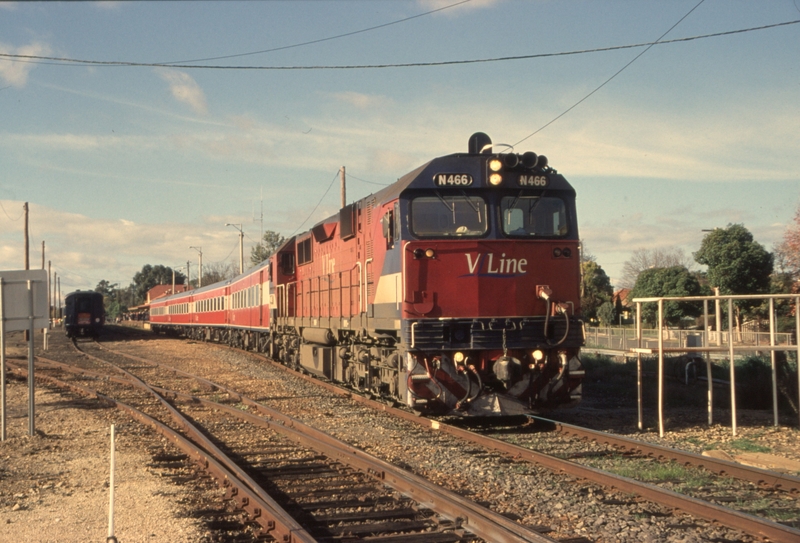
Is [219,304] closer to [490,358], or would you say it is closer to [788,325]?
[788,325]

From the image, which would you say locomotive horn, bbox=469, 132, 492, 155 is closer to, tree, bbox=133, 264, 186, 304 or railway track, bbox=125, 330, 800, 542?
railway track, bbox=125, 330, 800, 542

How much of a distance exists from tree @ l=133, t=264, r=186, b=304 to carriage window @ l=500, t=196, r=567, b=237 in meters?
150

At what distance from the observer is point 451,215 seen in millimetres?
10742

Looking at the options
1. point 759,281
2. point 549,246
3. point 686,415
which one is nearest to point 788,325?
point 759,281

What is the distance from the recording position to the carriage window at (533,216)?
35.4 ft

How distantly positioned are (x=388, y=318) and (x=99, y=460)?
14.6 feet

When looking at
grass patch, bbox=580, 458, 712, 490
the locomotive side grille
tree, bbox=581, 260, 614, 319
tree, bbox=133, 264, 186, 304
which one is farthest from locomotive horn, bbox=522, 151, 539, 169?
tree, bbox=133, 264, 186, 304

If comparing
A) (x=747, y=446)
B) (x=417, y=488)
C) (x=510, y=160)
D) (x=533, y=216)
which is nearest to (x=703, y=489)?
(x=417, y=488)

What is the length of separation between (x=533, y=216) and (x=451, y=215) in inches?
48.8

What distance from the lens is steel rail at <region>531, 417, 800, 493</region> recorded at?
23.5 ft

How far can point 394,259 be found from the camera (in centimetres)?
1102

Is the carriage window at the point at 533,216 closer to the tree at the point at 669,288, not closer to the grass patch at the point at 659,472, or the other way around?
the grass patch at the point at 659,472

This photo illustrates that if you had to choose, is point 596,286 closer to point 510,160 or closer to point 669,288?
point 669,288

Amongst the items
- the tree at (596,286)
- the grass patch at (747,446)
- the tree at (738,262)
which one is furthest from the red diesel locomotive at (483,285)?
the tree at (596,286)
